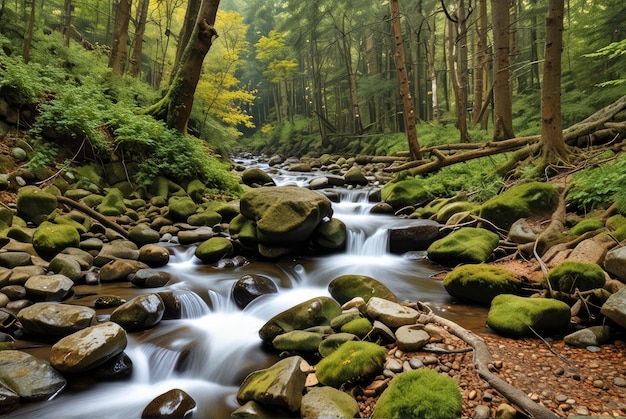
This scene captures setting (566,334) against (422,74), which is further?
(422,74)

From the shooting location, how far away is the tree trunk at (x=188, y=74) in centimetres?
1016

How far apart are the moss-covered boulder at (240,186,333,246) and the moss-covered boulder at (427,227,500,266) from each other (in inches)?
92.1

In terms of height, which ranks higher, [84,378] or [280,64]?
[280,64]

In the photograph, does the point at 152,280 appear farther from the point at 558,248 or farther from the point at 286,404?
the point at 558,248

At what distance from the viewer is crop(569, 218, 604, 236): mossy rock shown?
197 inches

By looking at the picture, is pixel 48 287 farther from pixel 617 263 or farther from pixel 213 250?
pixel 617 263

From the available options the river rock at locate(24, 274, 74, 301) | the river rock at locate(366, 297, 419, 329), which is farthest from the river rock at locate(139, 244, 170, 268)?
the river rock at locate(366, 297, 419, 329)

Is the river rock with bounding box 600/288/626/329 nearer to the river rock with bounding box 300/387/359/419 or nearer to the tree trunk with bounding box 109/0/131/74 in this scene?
the river rock with bounding box 300/387/359/419

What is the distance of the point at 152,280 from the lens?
5.80m

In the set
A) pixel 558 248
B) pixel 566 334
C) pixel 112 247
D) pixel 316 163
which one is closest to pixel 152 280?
pixel 112 247

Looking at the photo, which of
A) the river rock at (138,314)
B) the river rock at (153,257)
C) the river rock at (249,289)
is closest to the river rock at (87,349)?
the river rock at (138,314)

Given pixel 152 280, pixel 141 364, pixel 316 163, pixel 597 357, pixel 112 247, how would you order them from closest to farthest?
pixel 597 357 < pixel 141 364 < pixel 152 280 < pixel 112 247 < pixel 316 163

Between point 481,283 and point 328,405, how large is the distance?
9.30ft

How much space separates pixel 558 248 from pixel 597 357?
2.44 m
